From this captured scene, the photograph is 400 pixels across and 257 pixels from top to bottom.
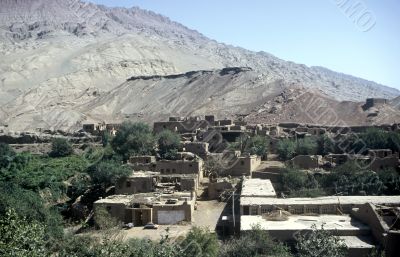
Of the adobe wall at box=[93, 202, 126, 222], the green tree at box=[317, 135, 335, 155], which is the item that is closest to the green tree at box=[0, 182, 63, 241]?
the adobe wall at box=[93, 202, 126, 222]

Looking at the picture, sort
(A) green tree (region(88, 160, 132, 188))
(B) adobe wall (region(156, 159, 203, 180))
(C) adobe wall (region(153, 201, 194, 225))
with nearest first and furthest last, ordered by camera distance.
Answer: (C) adobe wall (region(153, 201, 194, 225))
(A) green tree (region(88, 160, 132, 188))
(B) adobe wall (region(156, 159, 203, 180))

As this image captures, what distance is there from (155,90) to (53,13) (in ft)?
294

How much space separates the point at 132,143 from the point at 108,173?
7.44m

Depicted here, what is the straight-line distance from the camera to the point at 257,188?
76.7ft

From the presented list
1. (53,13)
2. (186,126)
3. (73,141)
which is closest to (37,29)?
(53,13)

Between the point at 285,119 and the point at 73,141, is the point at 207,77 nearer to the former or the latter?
the point at 285,119

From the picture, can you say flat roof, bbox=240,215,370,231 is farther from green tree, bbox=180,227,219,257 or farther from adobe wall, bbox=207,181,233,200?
adobe wall, bbox=207,181,233,200

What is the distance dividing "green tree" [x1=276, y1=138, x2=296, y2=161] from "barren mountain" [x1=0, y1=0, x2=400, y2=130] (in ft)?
81.8

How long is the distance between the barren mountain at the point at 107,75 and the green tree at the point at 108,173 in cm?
3193

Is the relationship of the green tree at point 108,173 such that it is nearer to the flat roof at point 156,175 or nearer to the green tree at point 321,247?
the flat roof at point 156,175

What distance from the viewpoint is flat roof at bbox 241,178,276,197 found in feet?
71.6

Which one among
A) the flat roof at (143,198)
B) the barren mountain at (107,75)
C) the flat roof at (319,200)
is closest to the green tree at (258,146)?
the flat roof at (143,198)

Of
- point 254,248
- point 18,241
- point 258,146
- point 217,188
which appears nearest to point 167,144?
point 258,146

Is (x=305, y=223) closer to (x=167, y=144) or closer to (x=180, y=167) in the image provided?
(x=180, y=167)
